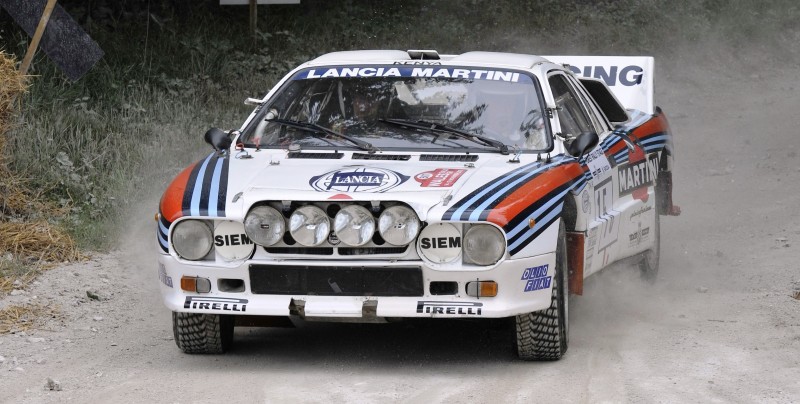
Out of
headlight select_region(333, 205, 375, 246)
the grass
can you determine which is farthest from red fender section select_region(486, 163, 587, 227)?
the grass

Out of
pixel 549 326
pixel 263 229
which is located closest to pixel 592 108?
pixel 549 326

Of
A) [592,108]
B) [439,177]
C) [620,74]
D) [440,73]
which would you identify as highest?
[440,73]

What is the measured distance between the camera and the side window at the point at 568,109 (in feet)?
26.3

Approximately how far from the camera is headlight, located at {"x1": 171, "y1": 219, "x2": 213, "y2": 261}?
22.3 feet

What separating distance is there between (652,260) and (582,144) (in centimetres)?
241

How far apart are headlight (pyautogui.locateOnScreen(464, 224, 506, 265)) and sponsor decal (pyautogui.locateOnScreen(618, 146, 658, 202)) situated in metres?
2.21

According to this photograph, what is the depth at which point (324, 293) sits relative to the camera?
262 inches

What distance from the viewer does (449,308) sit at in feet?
21.6

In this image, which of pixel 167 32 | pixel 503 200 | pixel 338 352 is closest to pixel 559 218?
pixel 503 200

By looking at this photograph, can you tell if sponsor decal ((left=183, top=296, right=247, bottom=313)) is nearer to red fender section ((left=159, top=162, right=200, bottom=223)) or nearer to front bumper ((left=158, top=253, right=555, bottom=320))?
front bumper ((left=158, top=253, right=555, bottom=320))

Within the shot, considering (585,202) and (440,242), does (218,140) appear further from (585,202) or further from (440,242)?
(585,202)

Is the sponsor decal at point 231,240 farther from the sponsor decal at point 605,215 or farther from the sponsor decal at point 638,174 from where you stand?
the sponsor decal at point 638,174

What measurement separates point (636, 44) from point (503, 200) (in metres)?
14.7

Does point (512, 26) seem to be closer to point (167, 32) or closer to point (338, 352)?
point (167, 32)
